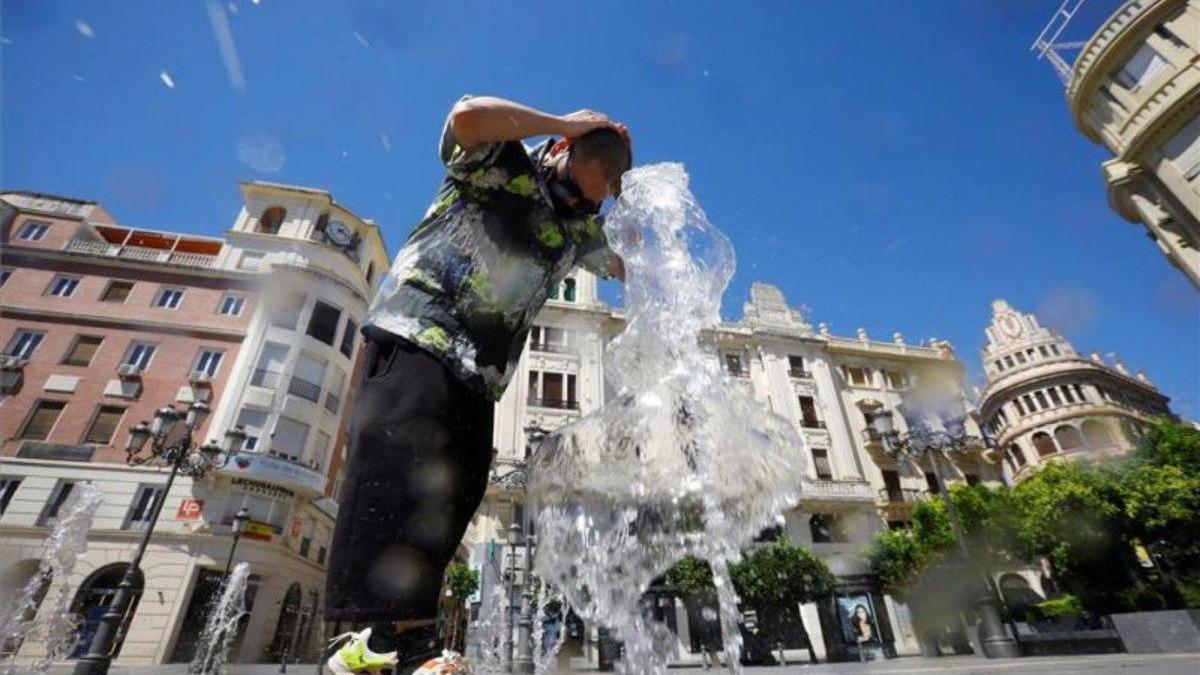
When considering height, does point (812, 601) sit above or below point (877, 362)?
below

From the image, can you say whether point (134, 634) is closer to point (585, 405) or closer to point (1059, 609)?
point (585, 405)

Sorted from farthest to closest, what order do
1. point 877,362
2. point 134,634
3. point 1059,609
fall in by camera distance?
1. point 877,362
2. point 1059,609
3. point 134,634

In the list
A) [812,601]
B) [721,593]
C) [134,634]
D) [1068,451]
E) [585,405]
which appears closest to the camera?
[721,593]

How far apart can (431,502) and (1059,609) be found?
28.2 meters

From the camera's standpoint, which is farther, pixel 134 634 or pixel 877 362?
pixel 877 362

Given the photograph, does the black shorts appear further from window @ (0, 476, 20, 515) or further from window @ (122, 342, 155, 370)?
window @ (122, 342, 155, 370)

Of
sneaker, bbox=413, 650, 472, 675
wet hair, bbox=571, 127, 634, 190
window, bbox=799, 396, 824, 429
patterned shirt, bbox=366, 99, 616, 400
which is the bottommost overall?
sneaker, bbox=413, 650, 472, 675

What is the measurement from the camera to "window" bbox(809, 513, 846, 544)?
24.0 metres

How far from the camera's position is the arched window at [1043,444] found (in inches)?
1522

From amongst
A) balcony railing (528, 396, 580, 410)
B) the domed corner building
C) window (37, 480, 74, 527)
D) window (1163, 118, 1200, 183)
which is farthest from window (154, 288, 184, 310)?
the domed corner building

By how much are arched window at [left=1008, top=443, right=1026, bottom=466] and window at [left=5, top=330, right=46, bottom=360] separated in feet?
194

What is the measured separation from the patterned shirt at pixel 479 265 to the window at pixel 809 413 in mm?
28409

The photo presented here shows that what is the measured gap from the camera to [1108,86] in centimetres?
1950

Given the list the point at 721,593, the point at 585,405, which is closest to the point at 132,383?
the point at 585,405
